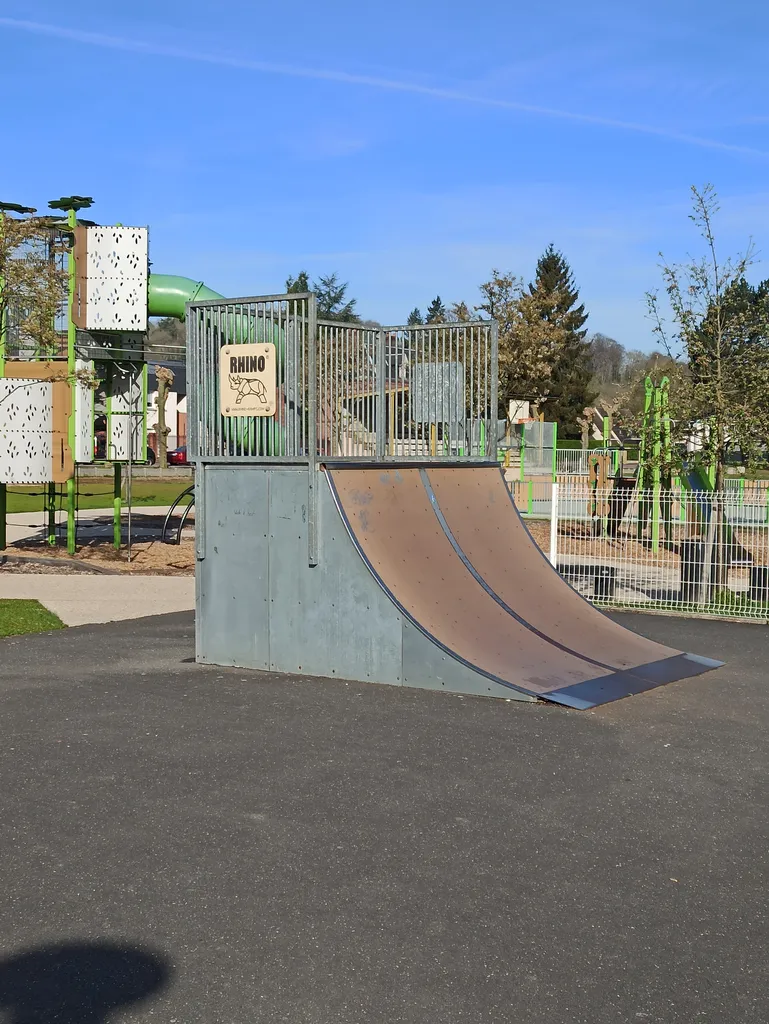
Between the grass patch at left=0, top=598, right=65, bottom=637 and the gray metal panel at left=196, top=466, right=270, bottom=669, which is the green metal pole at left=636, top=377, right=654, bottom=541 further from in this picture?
the grass patch at left=0, top=598, right=65, bottom=637

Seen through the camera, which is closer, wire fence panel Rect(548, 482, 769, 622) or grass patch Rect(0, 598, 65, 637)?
grass patch Rect(0, 598, 65, 637)

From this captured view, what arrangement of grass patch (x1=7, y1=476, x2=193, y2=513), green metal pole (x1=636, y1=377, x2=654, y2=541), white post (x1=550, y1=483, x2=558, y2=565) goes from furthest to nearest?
grass patch (x1=7, y1=476, x2=193, y2=513)
green metal pole (x1=636, y1=377, x2=654, y2=541)
white post (x1=550, y1=483, x2=558, y2=565)

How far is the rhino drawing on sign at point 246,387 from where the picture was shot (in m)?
9.69

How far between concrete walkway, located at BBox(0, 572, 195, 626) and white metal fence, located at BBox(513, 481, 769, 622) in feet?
16.8

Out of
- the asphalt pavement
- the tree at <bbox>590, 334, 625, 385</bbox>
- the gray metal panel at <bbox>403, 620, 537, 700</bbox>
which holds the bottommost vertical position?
the asphalt pavement

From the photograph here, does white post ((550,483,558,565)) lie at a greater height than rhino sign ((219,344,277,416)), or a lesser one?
lesser

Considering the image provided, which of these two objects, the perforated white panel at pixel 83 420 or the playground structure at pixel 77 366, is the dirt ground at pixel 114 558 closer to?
the playground structure at pixel 77 366

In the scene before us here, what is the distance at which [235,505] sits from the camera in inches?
390

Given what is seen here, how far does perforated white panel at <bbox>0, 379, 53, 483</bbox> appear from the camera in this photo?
17.2m

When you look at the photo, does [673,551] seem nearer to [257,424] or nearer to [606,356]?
[257,424]

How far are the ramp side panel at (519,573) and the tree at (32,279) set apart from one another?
9111 mm

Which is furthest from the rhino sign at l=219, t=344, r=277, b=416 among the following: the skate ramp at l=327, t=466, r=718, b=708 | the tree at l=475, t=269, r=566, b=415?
the tree at l=475, t=269, r=566, b=415

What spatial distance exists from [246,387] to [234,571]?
1647 mm

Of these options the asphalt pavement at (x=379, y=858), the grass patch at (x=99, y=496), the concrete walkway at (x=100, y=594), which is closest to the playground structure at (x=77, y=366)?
the concrete walkway at (x=100, y=594)
